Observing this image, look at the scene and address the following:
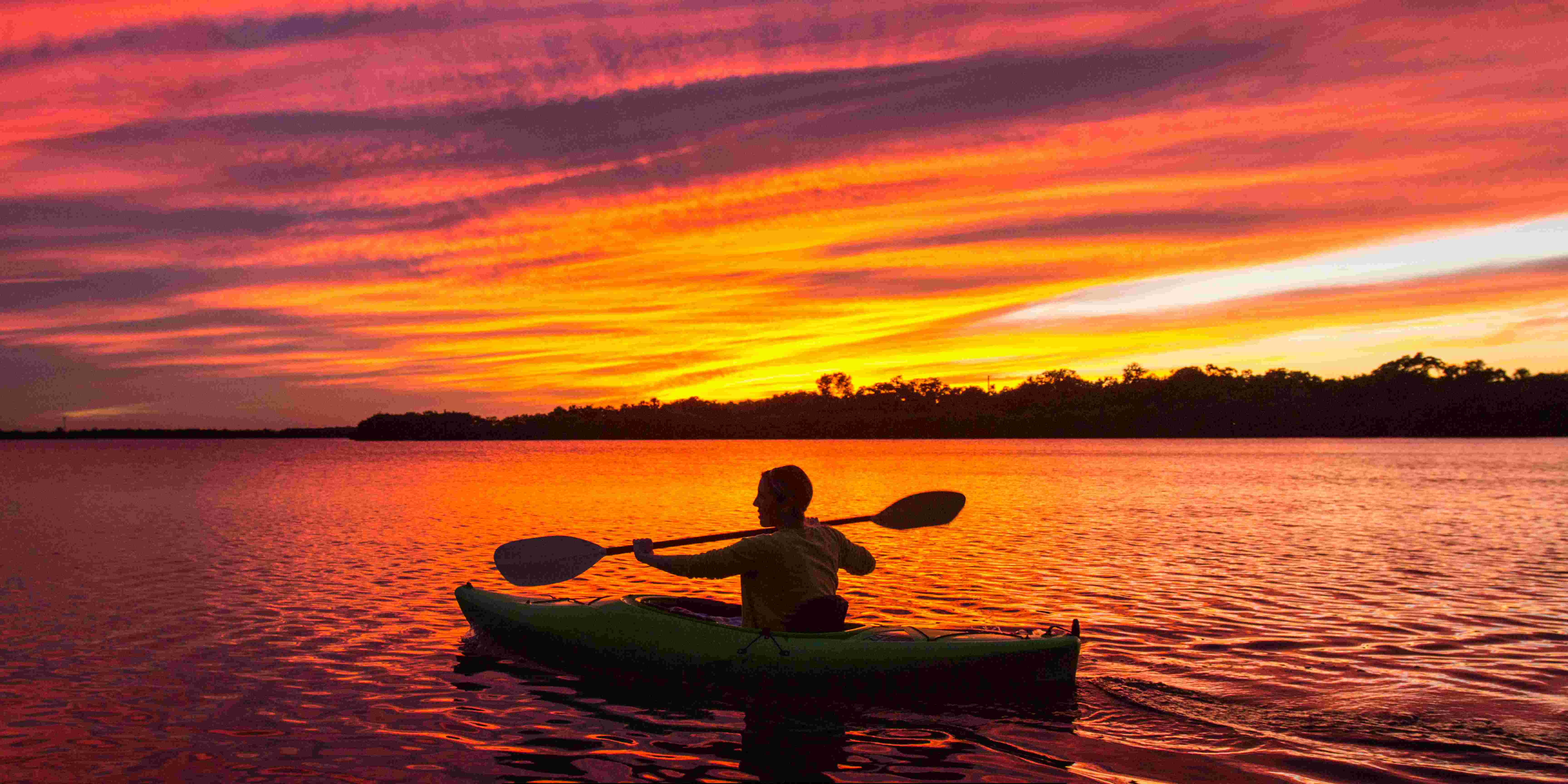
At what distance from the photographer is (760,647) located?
7.50 metres

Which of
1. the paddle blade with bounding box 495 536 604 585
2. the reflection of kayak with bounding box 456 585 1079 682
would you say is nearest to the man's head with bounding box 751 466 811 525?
the reflection of kayak with bounding box 456 585 1079 682

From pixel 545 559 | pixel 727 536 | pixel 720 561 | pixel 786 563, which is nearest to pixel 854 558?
pixel 786 563

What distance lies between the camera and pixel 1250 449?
306 feet

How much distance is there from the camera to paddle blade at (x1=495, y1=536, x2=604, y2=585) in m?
9.09

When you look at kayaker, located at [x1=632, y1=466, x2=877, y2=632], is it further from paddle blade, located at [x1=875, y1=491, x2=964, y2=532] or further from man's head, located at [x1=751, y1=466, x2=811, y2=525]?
paddle blade, located at [x1=875, y1=491, x2=964, y2=532]

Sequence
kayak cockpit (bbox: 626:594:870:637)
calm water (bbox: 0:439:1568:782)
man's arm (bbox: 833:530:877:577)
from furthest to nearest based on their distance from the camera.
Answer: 1. kayak cockpit (bbox: 626:594:870:637)
2. man's arm (bbox: 833:530:877:577)
3. calm water (bbox: 0:439:1568:782)

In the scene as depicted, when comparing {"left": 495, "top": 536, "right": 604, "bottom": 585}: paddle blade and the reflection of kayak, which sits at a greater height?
{"left": 495, "top": 536, "right": 604, "bottom": 585}: paddle blade

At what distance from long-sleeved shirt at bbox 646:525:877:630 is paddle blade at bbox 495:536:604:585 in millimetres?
2007

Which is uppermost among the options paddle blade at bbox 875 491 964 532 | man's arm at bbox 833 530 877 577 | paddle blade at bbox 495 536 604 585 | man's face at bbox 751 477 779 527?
man's face at bbox 751 477 779 527

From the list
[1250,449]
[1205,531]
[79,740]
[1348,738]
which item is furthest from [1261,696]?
[1250,449]

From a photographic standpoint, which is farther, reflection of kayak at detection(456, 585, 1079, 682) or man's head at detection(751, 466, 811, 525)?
reflection of kayak at detection(456, 585, 1079, 682)

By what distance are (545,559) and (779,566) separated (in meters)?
2.86

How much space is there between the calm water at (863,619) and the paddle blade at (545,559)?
0.75m

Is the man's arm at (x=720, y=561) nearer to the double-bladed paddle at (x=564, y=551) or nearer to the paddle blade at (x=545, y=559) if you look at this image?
the double-bladed paddle at (x=564, y=551)
